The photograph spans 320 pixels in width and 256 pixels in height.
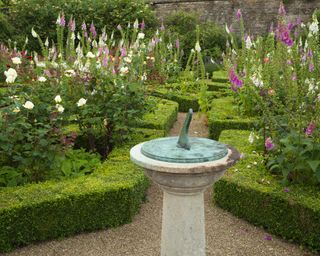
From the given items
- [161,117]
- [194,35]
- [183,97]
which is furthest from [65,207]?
[194,35]

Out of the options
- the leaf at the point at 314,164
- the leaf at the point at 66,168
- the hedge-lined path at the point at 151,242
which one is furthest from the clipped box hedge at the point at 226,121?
the leaf at the point at 66,168

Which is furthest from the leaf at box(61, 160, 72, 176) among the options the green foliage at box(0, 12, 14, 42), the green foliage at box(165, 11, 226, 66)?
the green foliage at box(0, 12, 14, 42)

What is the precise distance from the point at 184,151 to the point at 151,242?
1.37 metres

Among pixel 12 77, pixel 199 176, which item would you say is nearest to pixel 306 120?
pixel 199 176

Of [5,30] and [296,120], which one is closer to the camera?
[296,120]

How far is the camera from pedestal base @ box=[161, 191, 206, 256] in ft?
8.44

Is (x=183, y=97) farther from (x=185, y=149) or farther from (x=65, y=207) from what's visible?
(x=185, y=149)

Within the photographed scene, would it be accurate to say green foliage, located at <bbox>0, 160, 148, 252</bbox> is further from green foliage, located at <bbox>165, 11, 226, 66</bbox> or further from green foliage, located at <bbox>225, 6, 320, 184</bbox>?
green foliage, located at <bbox>165, 11, 226, 66</bbox>

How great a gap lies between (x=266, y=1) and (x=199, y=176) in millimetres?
17679

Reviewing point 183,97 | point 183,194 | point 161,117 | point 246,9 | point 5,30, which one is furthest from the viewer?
point 246,9

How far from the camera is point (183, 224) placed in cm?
260

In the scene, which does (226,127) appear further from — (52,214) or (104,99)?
(52,214)

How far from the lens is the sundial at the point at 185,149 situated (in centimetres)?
245

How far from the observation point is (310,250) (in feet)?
11.3
